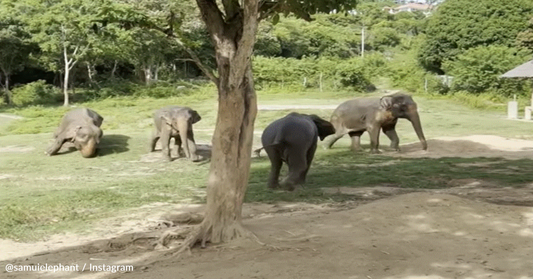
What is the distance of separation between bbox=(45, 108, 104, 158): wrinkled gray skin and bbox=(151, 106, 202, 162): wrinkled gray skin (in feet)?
5.14

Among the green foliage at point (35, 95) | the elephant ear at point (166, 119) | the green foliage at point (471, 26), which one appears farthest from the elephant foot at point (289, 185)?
the green foliage at point (471, 26)

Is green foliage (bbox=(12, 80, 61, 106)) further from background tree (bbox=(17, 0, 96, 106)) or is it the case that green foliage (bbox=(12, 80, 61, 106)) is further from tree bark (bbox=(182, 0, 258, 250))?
tree bark (bbox=(182, 0, 258, 250))

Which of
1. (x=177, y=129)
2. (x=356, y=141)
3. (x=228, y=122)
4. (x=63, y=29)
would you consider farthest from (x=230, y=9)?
(x=63, y=29)

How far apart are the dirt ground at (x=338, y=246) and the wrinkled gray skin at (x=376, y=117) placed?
8.27 m

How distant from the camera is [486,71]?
38.1m

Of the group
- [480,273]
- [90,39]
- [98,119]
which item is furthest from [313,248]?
[90,39]

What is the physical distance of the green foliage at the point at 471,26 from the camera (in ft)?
151

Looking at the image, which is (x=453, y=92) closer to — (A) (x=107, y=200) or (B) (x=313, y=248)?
(A) (x=107, y=200)

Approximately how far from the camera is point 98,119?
19.0m

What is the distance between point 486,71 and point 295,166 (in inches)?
1156

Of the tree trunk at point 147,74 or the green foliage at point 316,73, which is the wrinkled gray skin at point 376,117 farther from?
the tree trunk at point 147,74

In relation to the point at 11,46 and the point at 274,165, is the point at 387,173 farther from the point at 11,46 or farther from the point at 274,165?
the point at 11,46

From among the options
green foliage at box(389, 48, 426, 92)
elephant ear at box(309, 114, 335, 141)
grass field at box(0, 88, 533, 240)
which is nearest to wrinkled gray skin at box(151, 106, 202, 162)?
grass field at box(0, 88, 533, 240)

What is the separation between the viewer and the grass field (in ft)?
32.1
